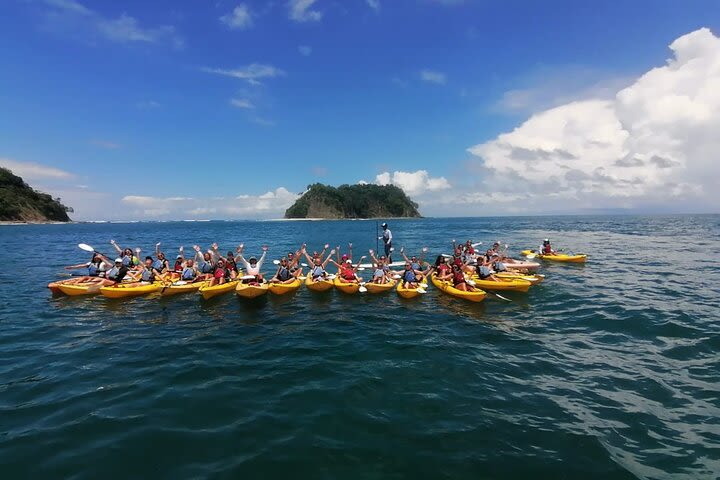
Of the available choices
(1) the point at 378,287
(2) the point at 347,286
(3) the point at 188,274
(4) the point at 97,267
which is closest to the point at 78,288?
(4) the point at 97,267

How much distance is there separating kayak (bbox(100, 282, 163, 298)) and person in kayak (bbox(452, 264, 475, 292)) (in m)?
14.3

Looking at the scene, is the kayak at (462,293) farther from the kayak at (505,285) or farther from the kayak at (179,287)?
the kayak at (179,287)

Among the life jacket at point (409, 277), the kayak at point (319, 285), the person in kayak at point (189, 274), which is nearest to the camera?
Answer: the life jacket at point (409, 277)

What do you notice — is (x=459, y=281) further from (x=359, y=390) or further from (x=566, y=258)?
(x=566, y=258)

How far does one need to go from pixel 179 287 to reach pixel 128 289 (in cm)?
215

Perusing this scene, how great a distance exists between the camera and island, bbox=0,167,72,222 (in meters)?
112

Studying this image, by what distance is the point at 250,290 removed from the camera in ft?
53.3

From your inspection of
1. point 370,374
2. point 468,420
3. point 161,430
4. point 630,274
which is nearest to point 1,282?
point 161,430

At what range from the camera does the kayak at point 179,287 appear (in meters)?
17.7

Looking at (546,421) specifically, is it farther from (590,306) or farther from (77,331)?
(77,331)

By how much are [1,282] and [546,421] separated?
98.8ft

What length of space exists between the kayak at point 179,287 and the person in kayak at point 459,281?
479 inches

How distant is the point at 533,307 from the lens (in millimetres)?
16562

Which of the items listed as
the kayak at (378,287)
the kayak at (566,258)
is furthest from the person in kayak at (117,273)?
the kayak at (566,258)
